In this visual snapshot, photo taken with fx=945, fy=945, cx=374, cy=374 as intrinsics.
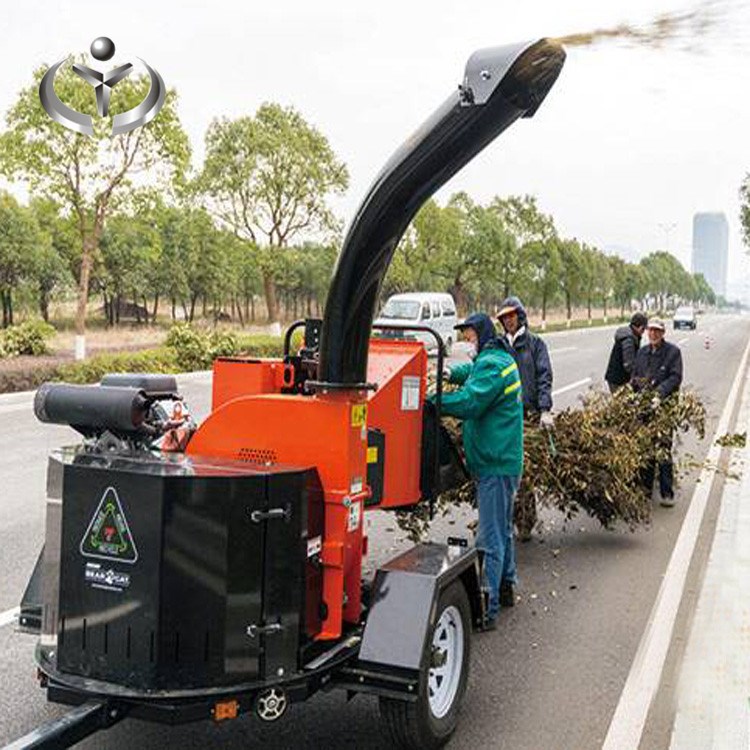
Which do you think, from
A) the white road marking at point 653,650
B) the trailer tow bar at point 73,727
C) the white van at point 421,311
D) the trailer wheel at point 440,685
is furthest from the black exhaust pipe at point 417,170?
the white van at point 421,311

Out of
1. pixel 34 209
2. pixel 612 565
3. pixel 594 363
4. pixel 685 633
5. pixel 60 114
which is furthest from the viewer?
pixel 34 209

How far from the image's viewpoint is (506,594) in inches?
247

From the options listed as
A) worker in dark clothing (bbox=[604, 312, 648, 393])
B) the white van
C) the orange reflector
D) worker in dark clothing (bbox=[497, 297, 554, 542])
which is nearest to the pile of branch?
worker in dark clothing (bbox=[497, 297, 554, 542])

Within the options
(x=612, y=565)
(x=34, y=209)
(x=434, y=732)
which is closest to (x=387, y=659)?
(x=434, y=732)

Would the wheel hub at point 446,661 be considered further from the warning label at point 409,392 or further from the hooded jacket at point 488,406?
the hooded jacket at point 488,406

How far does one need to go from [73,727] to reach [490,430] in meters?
3.07

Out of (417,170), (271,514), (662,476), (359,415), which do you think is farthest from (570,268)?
(271,514)

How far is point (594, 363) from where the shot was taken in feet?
98.1

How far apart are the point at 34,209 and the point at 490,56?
39068 mm

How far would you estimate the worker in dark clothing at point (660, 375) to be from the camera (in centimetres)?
923

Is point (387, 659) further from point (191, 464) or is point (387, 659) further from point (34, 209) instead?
point (34, 209)

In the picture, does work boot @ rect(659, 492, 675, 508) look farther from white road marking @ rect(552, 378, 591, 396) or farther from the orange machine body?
white road marking @ rect(552, 378, 591, 396)

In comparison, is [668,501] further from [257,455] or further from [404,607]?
[257,455]

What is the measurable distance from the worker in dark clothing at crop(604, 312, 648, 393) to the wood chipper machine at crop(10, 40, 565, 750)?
20.3ft
